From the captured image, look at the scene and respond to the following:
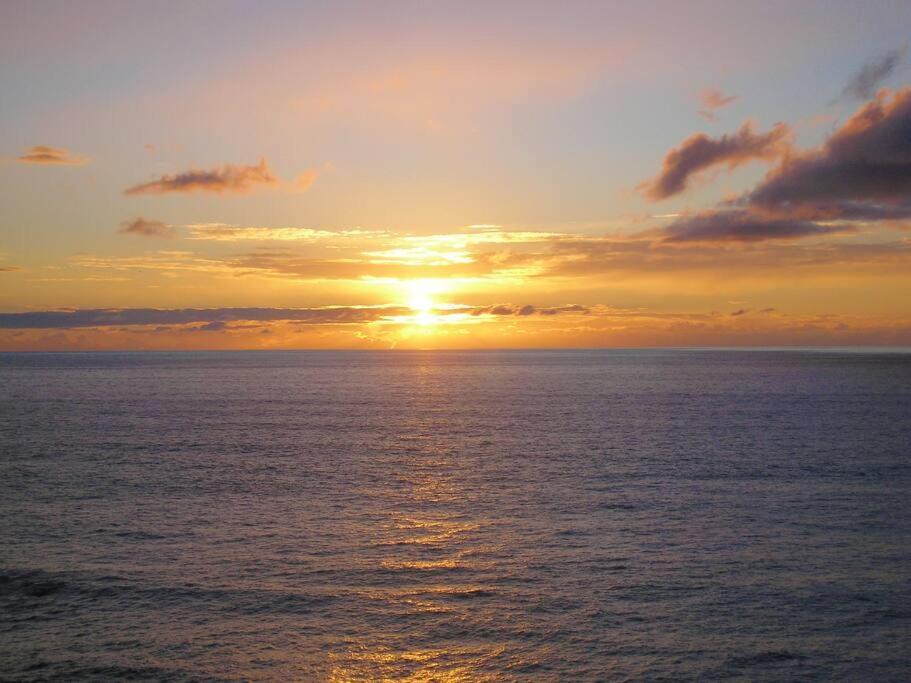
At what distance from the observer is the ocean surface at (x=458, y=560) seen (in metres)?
23.3

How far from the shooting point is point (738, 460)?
196 feet

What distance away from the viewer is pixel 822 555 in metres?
32.9

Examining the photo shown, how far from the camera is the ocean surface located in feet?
76.5

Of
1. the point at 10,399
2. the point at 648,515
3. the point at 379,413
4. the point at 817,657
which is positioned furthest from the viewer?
the point at 10,399

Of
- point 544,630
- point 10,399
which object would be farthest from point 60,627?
point 10,399

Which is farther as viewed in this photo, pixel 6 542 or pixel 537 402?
pixel 537 402

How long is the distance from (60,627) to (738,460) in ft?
163

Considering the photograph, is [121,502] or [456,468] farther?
[456,468]

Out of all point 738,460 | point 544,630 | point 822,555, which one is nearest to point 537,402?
point 738,460

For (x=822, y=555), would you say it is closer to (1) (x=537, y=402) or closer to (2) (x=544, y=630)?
(2) (x=544, y=630)

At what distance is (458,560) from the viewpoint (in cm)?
3272

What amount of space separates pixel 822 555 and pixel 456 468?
29.2 m

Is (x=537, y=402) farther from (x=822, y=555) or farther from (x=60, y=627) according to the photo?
(x=60, y=627)

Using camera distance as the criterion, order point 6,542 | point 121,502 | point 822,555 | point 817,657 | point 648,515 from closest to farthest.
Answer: point 817,657 → point 822,555 → point 6,542 → point 648,515 → point 121,502
